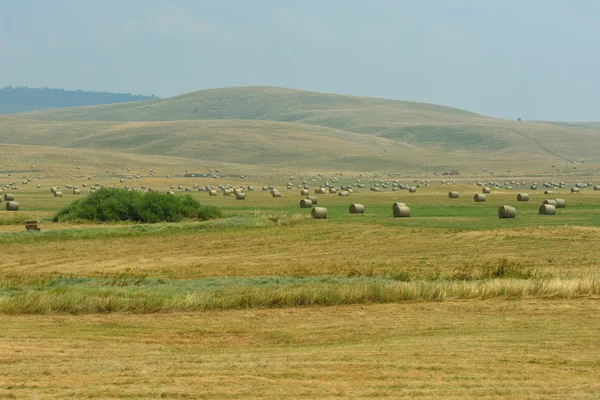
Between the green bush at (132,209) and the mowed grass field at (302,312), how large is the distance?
20.3 feet

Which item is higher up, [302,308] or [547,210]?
[547,210]

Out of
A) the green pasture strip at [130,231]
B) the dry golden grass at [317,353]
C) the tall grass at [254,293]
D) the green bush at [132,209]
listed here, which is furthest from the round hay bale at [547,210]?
the dry golden grass at [317,353]

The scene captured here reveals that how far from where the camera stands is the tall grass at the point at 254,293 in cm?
2172

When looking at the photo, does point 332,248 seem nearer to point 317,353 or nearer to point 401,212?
point 401,212

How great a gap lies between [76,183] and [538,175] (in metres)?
66.7

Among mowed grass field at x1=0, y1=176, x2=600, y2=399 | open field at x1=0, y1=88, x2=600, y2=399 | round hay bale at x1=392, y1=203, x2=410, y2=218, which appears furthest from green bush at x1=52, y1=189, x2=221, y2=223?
round hay bale at x1=392, y1=203, x2=410, y2=218

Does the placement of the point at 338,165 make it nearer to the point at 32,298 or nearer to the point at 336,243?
the point at 336,243

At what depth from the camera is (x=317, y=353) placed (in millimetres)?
16281

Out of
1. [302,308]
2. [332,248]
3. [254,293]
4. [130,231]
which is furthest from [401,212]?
[302,308]

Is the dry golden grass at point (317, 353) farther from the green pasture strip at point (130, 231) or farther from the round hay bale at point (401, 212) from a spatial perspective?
the round hay bale at point (401, 212)

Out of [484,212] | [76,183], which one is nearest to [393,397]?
[484,212]

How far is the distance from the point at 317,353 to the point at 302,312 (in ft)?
17.0

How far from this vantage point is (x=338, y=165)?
573 ft

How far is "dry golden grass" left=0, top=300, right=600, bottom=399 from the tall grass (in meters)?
0.74
